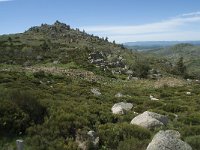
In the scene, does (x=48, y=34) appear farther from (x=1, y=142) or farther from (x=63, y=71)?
(x=1, y=142)

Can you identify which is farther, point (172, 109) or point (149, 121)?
point (172, 109)

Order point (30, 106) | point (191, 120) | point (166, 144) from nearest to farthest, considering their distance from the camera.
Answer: point (166, 144) → point (30, 106) → point (191, 120)

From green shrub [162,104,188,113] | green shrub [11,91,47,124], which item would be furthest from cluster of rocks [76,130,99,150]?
green shrub [162,104,188,113]

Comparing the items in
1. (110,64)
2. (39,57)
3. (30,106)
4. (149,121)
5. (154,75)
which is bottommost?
(154,75)

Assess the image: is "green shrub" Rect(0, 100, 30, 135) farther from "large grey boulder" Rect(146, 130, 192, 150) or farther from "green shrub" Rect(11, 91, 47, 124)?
"large grey boulder" Rect(146, 130, 192, 150)

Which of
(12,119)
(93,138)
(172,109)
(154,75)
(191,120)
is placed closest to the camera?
(93,138)

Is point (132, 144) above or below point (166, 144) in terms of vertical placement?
below

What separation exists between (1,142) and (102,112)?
650 centimetres

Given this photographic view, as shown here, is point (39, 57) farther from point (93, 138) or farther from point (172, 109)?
point (93, 138)

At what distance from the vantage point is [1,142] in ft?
41.4

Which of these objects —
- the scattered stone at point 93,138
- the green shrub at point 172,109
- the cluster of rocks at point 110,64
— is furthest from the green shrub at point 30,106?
the cluster of rocks at point 110,64

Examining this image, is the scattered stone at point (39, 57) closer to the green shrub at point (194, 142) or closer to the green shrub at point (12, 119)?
the green shrub at point (12, 119)

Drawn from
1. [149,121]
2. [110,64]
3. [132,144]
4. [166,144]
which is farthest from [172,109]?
[110,64]

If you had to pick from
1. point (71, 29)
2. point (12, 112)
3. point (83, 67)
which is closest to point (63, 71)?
point (83, 67)
